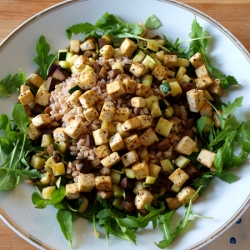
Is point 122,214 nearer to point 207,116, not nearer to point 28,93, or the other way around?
point 207,116

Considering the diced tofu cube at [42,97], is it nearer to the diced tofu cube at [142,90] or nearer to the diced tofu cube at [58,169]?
the diced tofu cube at [58,169]

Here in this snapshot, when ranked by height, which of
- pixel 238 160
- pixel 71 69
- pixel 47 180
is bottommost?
pixel 47 180

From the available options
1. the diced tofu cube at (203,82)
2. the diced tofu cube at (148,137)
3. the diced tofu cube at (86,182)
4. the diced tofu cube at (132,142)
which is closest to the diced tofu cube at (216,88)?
the diced tofu cube at (203,82)

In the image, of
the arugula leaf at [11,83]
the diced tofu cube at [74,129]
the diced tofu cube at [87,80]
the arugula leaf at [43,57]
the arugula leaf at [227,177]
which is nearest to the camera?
the arugula leaf at [227,177]

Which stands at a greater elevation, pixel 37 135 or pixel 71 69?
pixel 71 69

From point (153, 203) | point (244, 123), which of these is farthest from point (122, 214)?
point (244, 123)

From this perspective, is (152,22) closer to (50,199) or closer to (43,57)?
(43,57)
